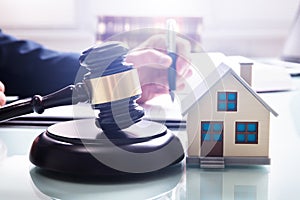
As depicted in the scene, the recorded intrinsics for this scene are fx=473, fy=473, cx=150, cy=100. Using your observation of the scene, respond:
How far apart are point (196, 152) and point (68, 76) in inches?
27.4

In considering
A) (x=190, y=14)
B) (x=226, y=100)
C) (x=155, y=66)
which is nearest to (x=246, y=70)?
(x=226, y=100)

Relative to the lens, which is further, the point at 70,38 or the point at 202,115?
the point at 70,38

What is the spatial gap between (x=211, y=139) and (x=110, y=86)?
122 mm

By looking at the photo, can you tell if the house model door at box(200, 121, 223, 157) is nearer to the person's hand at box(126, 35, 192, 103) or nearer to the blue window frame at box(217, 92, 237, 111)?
the blue window frame at box(217, 92, 237, 111)

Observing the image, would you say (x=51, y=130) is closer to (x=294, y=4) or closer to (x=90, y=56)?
(x=90, y=56)

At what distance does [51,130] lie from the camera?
0.49m

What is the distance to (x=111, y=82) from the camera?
0.44 metres

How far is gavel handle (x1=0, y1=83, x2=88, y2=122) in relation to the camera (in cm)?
47

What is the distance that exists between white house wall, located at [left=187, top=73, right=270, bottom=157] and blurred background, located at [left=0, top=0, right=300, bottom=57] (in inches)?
71.1

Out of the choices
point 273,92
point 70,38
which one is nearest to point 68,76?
point 273,92

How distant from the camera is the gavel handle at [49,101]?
474mm

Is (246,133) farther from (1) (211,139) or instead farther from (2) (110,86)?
(2) (110,86)

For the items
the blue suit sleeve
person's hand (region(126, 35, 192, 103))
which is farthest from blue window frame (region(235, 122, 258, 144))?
the blue suit sleeve

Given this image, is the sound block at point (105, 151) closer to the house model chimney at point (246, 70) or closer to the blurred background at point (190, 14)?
the house model chimney at point (246, 70)
